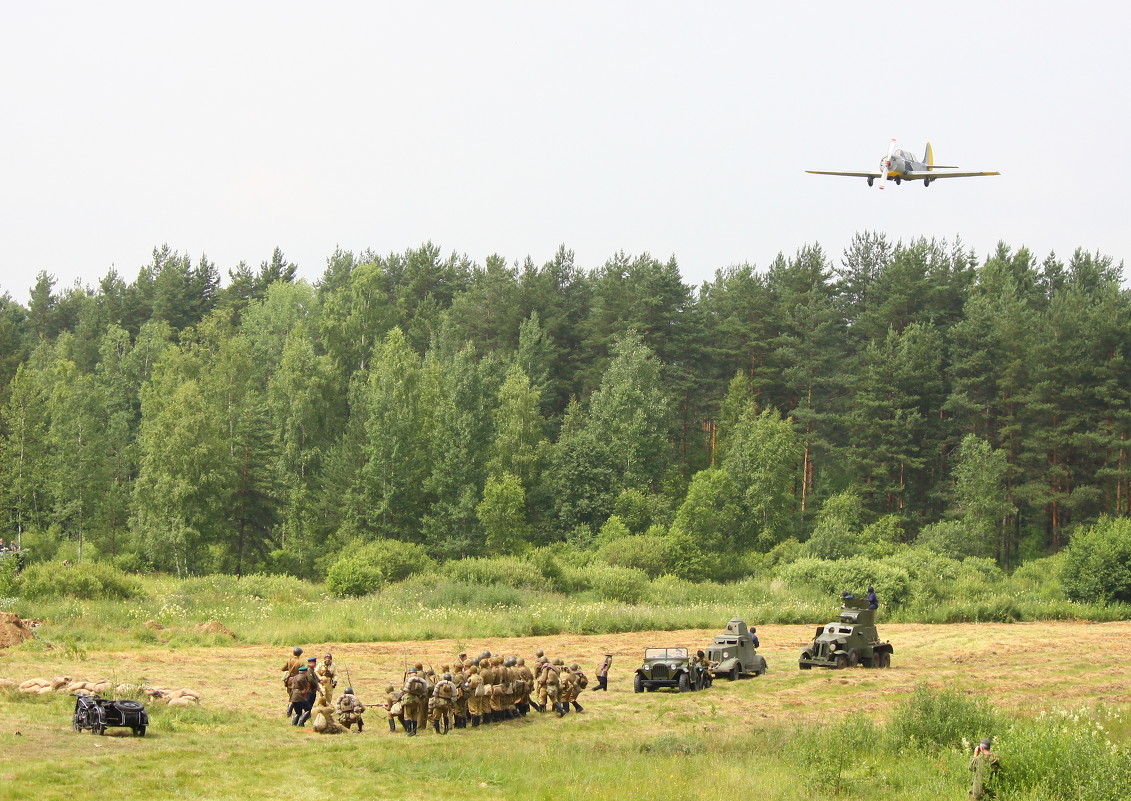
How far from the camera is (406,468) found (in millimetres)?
67562

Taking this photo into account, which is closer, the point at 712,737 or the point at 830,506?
the point at 712,737

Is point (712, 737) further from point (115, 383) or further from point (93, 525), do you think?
point (115, 383)

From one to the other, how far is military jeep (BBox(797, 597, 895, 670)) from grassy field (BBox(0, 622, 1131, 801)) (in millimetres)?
717

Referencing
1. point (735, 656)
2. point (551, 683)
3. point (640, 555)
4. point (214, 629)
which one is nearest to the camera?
point (551, 683)

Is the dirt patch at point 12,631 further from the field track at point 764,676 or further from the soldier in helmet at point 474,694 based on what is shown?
the soldier in helmet at point 474,694

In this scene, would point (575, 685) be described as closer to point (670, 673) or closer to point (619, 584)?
point (670, 673)

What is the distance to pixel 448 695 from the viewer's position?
24625 mm

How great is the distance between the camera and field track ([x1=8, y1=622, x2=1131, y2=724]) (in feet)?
92.0

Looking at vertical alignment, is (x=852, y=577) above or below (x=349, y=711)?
above

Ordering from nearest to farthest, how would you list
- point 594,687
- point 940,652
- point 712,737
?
point 712,737 < point 594,687 < point 940,652

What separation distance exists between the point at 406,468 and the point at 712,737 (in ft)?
151

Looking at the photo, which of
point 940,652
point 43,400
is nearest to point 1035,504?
point 940,652

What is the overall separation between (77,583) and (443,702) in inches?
981

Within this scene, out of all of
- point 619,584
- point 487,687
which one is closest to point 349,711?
point 487,687
